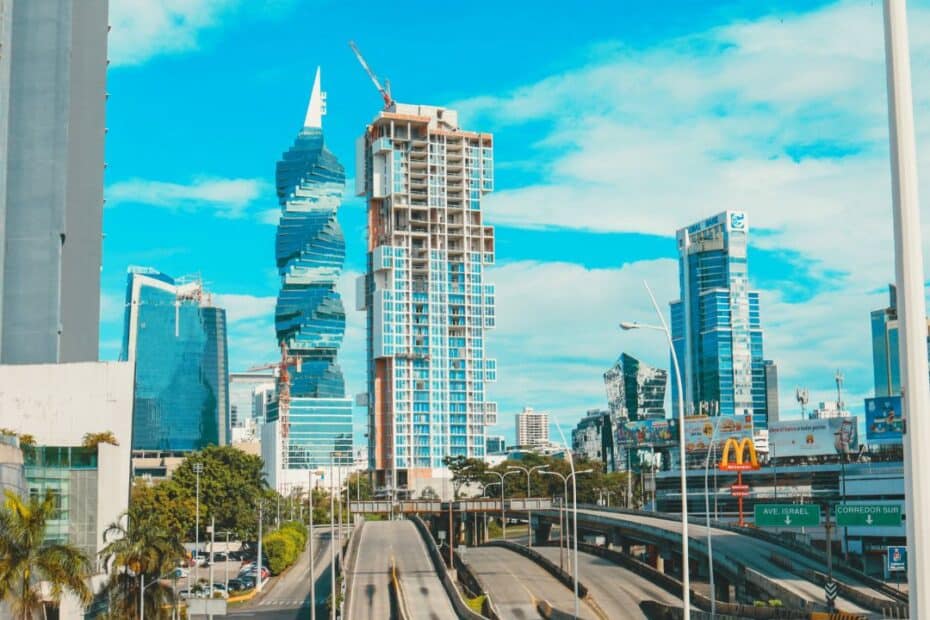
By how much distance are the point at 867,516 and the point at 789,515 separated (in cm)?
1074

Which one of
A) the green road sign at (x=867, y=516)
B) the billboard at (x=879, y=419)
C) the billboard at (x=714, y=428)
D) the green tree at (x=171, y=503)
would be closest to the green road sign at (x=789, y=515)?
the green road sign at (x=867, y=516)

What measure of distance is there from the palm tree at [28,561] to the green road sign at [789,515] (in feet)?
215

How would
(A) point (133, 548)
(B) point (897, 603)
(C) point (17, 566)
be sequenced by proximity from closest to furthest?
1. (C) point (17, 566)
2. (A) point (133, 548)
3. (B) point (897, 603)

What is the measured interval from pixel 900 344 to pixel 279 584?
121451 mm

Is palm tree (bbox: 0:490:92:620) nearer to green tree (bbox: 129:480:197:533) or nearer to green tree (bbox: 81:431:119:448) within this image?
green tree (bbox: 81:431:119:448)

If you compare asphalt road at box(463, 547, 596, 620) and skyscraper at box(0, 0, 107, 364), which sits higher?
skyscraper at box(0, 0, 107, 364)

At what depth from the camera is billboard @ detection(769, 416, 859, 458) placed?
15562 cm

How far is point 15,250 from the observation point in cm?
8950

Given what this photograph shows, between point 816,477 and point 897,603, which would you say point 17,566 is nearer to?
point 897,603

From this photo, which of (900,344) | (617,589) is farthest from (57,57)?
(900,344)

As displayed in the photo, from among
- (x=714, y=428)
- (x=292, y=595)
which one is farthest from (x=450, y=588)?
(x=714, y=428)

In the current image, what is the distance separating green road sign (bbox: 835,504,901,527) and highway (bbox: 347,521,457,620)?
3149 cm

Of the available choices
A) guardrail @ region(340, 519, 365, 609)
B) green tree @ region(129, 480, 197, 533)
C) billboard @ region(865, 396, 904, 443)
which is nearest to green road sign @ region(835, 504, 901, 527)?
guardrail @ region(340, 519, 365, 609)

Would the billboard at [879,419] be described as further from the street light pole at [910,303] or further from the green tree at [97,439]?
the street light pole at [910,303]
